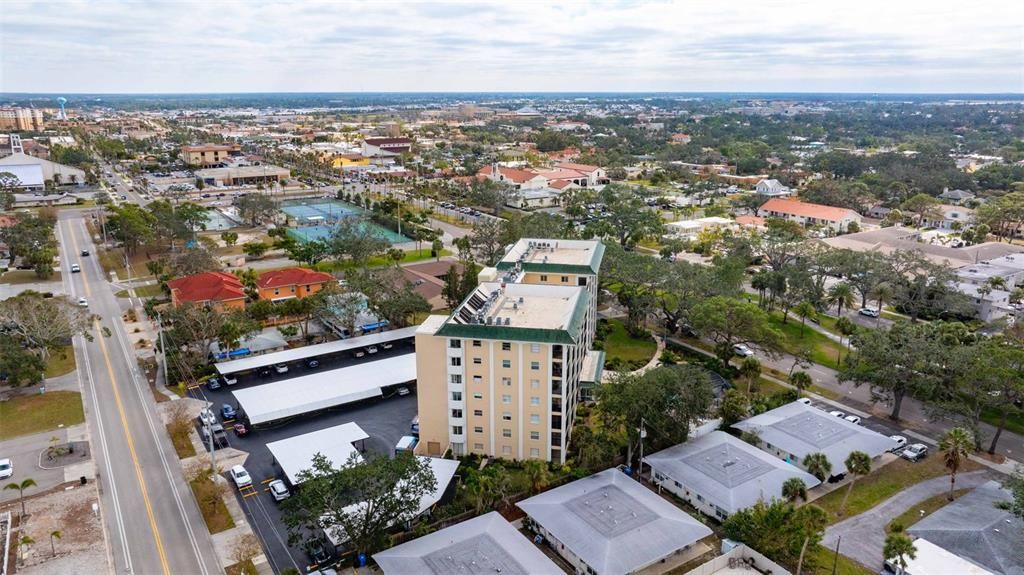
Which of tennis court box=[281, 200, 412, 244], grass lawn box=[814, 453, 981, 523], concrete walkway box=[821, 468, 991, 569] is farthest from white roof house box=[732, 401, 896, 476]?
tennis court box=[281, 200, 412, 244]

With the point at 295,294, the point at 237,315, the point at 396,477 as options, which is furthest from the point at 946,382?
the point at 295,294

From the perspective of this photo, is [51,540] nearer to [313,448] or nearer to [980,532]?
[313,448]

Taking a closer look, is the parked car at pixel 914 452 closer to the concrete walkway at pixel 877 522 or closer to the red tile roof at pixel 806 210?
the concrete walkway at pixel 877 522

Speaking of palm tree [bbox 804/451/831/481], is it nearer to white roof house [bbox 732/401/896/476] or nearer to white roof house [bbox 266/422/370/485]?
white roof house [bbox 732/401/896/476]

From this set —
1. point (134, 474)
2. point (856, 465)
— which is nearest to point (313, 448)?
point (134, 474)

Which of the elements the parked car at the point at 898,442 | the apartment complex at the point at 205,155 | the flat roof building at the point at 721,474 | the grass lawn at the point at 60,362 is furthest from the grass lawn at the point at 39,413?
the apartment complex at the point at 205,155

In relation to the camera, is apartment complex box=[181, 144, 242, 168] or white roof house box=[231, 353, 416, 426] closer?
white roof house box=[231, 353, 416, 426]

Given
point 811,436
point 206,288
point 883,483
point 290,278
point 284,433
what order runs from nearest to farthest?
point 883,483 < point 811,436 < point 284,433 < point 206,288 < point 290,278
